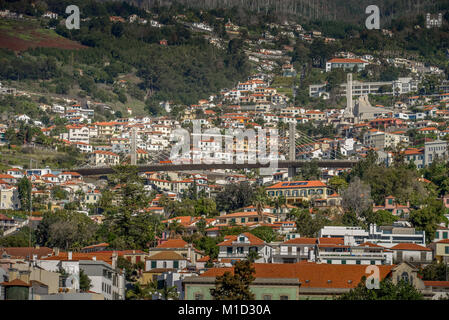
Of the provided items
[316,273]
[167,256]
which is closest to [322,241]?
[167,256]

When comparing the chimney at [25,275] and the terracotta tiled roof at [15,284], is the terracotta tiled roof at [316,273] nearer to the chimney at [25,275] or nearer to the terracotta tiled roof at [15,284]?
the chimney at [25,275]

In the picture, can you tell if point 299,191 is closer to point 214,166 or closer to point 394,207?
point 394,207

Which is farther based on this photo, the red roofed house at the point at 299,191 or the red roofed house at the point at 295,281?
the red roofed house at the point at 299,191

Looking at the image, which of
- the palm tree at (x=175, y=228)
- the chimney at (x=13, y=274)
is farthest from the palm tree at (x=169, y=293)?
the palm tree at (x=175, y=228)

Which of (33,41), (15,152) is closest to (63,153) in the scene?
(15,152)

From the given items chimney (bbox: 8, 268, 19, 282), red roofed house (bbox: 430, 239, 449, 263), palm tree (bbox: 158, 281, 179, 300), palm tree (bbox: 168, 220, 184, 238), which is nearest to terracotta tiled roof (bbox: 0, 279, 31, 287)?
chimney (bbox: 8, 268, 19, 282)

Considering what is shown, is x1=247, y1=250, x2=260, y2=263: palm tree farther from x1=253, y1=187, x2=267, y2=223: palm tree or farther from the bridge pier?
the bridge pier
